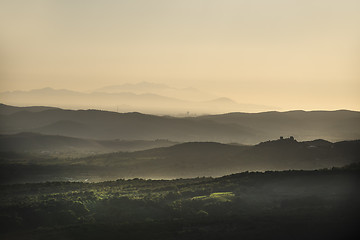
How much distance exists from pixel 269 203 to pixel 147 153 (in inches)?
3835

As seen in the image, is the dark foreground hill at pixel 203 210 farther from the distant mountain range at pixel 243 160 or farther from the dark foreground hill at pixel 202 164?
the distant mountain range at pixel 243 160

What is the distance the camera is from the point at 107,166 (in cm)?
12888

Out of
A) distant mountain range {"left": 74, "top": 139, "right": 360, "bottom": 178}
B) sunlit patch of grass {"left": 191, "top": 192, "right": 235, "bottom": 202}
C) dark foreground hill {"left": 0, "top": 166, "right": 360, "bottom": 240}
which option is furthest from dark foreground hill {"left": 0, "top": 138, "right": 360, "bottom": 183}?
sunlit patch of grass {"left": 191, "top": 192, "right": 235, "bottom": 202}

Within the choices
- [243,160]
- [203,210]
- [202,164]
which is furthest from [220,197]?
[202,164]

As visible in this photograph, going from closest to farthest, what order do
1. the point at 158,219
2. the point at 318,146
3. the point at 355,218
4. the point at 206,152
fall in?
the point at 355,218 → the point at 158,219 → the point at 318,146 → the point at 206,152

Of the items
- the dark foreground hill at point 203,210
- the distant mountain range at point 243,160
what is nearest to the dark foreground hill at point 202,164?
the distant mountain range at point 243,160

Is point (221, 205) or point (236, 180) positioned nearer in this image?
point (221, 205)

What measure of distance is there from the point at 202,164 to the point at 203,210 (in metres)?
73.5

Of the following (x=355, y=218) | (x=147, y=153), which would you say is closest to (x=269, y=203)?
(x=355, y=218)

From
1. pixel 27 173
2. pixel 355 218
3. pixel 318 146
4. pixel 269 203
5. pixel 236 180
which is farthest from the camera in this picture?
pixel 318 146

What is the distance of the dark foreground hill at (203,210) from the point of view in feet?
143

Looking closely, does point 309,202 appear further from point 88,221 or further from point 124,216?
point 88,221

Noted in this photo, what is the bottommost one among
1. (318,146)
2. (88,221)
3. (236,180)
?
(88,221)

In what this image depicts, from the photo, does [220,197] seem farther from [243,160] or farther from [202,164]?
[202,164]
